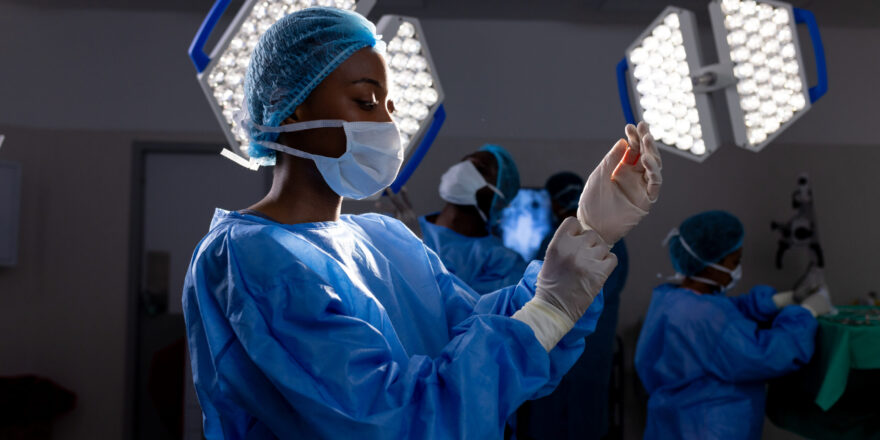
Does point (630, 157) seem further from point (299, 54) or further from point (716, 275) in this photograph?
point (716, 275)

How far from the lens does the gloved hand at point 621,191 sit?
1187 millimetres

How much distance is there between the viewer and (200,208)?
14.6ft

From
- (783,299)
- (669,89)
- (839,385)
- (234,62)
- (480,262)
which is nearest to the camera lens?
(234,62)

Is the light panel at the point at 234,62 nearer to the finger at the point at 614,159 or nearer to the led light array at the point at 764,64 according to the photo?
the finger at the point at 614,159

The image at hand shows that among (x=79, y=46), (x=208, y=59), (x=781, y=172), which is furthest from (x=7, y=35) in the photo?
(x=781, y=172)

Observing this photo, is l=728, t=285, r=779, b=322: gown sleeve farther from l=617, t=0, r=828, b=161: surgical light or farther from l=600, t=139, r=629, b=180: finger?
l=600, t=139, r=629, b=180: finger

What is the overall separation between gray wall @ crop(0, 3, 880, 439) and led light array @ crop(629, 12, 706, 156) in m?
2.47

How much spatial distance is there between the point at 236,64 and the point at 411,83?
1.59 ft

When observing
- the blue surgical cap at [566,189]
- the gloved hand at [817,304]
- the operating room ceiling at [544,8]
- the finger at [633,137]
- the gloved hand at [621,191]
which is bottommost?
the gloved hand at [817,304]

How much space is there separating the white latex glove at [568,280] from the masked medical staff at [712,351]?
5.83 ft

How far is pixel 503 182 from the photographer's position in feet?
10.0

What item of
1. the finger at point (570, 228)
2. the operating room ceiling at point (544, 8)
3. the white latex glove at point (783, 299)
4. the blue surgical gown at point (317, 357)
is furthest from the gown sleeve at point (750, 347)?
the operating room ceiling at point (544, 8)

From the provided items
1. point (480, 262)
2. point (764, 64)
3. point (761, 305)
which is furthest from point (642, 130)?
point (761, 305)

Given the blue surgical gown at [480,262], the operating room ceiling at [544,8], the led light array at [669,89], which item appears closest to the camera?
the led light array at [669,89]
